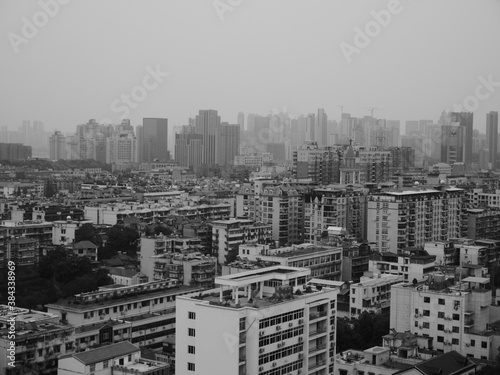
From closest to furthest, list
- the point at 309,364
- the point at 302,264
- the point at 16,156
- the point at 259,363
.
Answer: the point at 259,363, the point at 309,364, the point at 302,264, the point at 16,156

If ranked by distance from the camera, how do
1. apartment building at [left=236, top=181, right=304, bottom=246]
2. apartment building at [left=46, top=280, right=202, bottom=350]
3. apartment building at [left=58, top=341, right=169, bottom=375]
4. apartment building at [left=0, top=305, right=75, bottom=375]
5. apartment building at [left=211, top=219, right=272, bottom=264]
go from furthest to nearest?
1. apartment building at [left=236, top=181, right=304, bottom=246]
2. apartment building at [left=211, top=219, right=272, bottom=264]
3. apartment building at [left=46, top=280, right=202, bottom=350]
4. apartment building at [left=0, top=305, right=75, bottom=375]
5. apartment building at [left=58, top=341, right=169, bottom=375]

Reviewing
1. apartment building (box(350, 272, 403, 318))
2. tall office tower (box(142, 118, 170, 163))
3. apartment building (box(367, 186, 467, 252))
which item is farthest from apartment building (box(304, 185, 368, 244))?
tall office tower (box(142, 118, 170, 163))

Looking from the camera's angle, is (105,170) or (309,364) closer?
(309,364)

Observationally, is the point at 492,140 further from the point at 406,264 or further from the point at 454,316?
the point at 454,316

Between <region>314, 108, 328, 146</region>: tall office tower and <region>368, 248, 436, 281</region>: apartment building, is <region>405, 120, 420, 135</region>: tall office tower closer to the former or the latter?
<region>314, 108, 328, 146</region>: tall office tower

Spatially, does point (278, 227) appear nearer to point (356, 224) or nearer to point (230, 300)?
point (356, 224)

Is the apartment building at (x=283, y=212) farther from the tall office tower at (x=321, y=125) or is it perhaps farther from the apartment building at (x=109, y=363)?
the tall office tower at (x=321, y=125)

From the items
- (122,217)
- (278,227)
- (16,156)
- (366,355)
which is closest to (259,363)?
(366,355)
